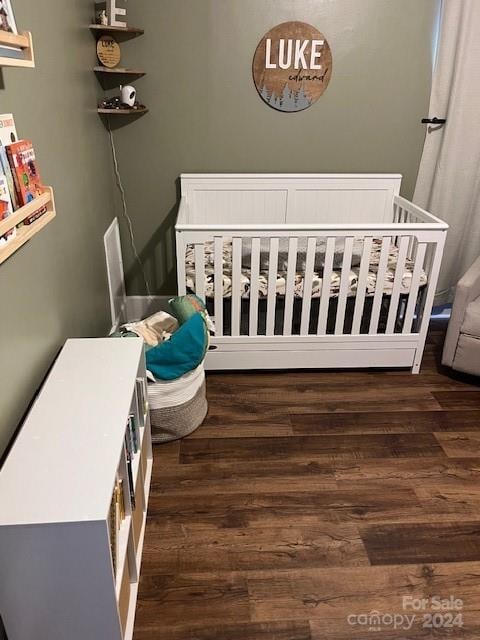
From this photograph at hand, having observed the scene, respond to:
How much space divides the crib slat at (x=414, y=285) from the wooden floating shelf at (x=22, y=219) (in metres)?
1.75

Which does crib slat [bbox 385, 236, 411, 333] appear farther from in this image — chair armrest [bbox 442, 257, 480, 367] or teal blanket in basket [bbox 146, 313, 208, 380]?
teal blanket in basket [bbox 146, 313, 208, 380]

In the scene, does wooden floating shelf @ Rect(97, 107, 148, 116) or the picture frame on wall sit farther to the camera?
wooden floating shelf @ Rect(97, 107, 148, 116)

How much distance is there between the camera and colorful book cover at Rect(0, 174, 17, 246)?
3.57 feet

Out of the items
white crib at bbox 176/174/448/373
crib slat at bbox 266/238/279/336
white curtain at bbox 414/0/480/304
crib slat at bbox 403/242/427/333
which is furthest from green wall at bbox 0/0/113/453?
white curtain at bbox 414/0/480/304

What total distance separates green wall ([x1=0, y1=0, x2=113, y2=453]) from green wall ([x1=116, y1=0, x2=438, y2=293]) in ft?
1.30

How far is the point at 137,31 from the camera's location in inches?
97.0

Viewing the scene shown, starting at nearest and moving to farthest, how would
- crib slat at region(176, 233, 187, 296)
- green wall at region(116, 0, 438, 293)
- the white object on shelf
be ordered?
the white object on shelf
crib slat at region(176, 233, 187, 296)
green wall at region(116, 0, 438, 293)

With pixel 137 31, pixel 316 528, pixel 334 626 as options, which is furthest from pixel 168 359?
pixel 137 31

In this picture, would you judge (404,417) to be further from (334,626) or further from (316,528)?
(334,626)

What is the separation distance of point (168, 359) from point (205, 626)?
35.7 inches

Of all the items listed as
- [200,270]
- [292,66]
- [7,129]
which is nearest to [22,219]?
[7,129]

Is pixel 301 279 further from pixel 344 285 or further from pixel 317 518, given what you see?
pixel 317 518

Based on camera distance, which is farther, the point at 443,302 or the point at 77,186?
the point at 443,302

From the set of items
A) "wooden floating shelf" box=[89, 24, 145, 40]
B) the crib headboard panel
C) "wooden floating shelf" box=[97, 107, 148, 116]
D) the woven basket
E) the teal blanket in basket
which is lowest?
the woven basket
